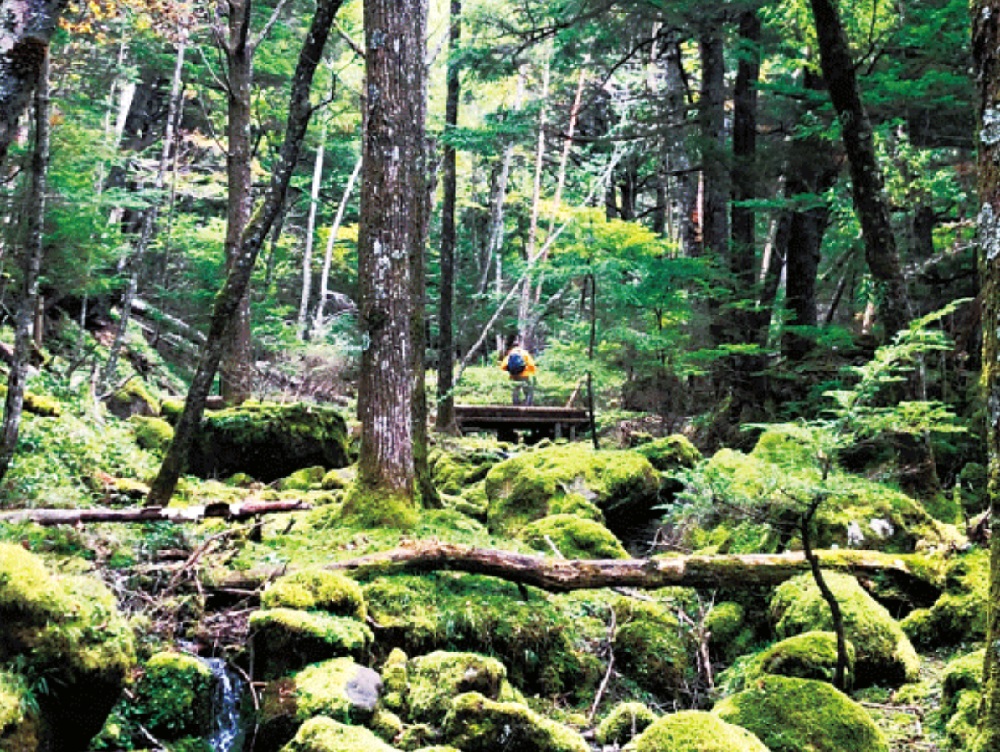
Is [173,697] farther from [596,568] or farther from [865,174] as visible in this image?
[865,174]

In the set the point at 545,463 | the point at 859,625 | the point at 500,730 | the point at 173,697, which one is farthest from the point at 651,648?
the point at 545,463

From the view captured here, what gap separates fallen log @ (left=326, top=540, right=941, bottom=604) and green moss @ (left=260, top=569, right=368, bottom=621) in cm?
60

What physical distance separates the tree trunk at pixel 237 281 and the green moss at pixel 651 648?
14.6 feet

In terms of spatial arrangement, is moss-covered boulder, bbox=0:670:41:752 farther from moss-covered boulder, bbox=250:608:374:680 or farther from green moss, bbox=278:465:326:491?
green moss, bbox=278:465:326:491

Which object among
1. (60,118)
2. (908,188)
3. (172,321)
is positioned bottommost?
(172,321)

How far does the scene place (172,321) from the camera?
20.1 metres

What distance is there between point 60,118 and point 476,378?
1402 centimetres

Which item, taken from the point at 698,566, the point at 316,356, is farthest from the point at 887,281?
the point at 316,356

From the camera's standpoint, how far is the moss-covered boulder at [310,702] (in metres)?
4.45

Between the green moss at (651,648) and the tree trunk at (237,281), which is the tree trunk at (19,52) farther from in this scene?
the green moss at (651,648)

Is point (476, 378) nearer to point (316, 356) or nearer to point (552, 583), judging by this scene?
point (316, 356)

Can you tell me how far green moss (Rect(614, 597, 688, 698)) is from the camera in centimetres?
607

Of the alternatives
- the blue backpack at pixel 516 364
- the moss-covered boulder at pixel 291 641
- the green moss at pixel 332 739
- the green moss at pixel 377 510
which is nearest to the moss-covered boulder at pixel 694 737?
the green moss at pixel 332 739

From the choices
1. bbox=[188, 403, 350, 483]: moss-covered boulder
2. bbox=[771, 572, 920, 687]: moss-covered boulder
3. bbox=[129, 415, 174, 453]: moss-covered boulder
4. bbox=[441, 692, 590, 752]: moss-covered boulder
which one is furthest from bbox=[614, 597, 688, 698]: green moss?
bbox=[129, 415, 174, 453]: moss-covered boulder
